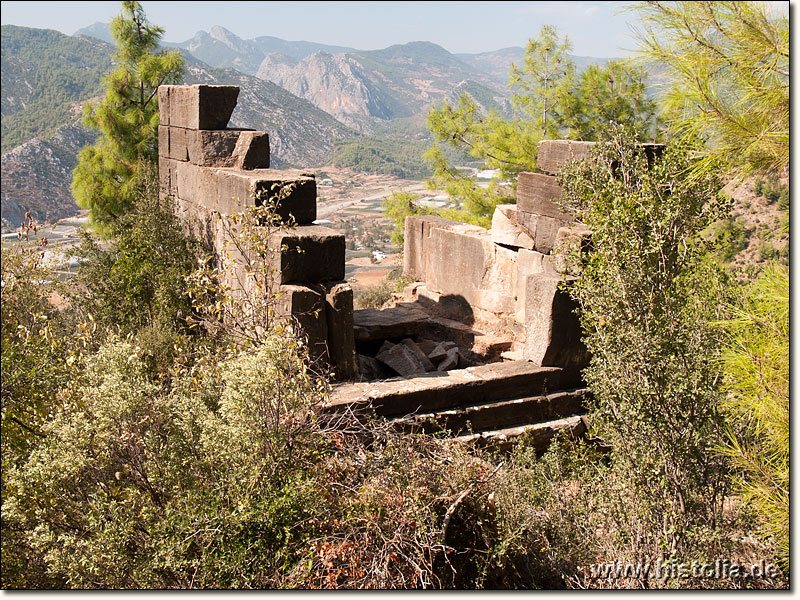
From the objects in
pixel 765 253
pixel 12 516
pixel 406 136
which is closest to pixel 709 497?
pixel 12 516

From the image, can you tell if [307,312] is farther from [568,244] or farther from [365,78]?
[365,78]

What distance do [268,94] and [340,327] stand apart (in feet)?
123

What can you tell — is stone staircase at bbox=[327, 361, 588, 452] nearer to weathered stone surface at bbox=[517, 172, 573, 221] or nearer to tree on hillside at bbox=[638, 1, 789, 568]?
weathered stone surface at bbox=[517, 172, 573, 221]

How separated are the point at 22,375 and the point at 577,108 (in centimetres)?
1415

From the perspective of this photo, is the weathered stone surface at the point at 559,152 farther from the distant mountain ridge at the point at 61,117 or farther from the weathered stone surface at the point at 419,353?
the distant mountain ridge at the point at 61,117

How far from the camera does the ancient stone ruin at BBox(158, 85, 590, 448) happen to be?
6438 millimetres

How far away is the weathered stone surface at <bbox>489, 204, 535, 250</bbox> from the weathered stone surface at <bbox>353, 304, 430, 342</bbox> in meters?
1.31

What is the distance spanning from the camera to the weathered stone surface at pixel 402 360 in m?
7.27

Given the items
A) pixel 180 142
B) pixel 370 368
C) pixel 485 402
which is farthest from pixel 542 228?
pixel 180 142

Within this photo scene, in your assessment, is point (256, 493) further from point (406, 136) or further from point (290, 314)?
point (406, 136)

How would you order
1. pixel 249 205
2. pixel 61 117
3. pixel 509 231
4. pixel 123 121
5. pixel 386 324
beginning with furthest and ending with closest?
pixel 61 117 < pixel 123 121 < pixel 509 231 < pixel 386 324 < pixel 249 205

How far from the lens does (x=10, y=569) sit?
4.52m

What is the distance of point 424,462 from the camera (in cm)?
473

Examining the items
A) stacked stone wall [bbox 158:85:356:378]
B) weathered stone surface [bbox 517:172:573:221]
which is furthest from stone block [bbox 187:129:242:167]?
weathered stone surface [bbox 517:172:573:221]
